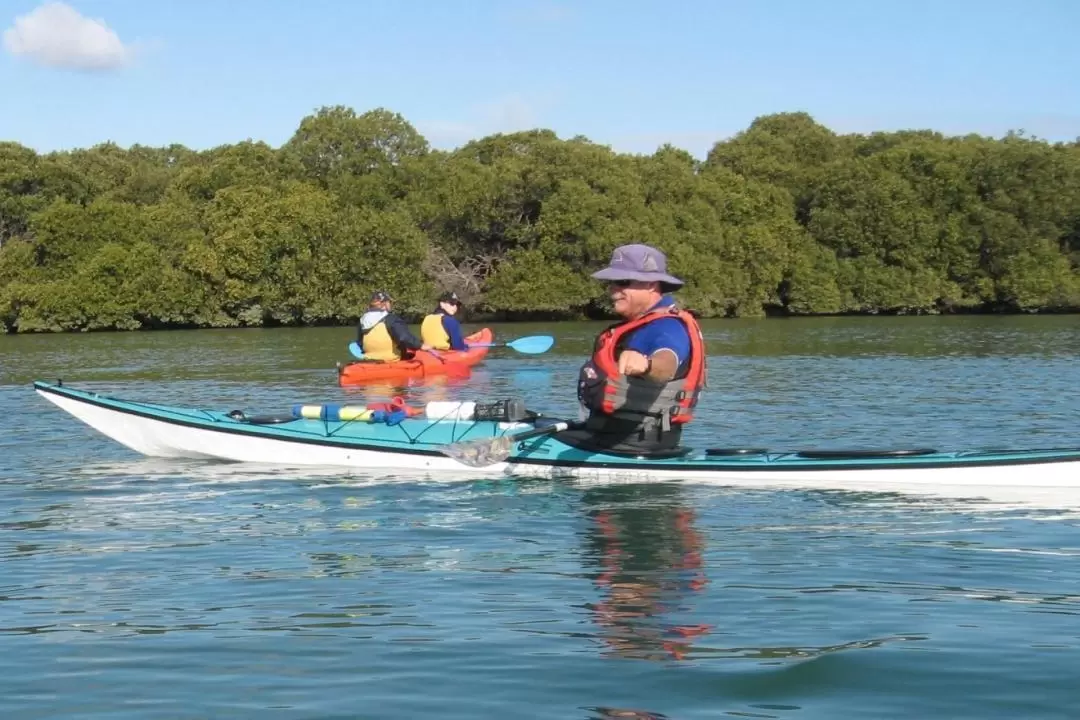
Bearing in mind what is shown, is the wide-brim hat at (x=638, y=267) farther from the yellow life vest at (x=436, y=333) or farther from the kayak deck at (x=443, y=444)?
the yellow life vest at (x=436, y=333)

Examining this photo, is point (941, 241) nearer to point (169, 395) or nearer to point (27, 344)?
point (27, 344)

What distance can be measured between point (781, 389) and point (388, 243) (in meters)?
33.8

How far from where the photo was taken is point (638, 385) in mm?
8281

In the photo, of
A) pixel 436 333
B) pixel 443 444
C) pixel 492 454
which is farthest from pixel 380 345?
pixel 492 454

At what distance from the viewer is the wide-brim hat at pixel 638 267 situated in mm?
7758

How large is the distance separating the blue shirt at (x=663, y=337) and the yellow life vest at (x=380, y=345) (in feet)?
35.6

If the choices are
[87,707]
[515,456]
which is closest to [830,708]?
[87,707]

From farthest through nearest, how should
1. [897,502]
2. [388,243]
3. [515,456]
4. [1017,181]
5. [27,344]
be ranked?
[1017,181]
[388,243]
[27,344]
[515,456]
[897,502]

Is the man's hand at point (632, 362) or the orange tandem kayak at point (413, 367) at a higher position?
the man's hand at point (632, 362)

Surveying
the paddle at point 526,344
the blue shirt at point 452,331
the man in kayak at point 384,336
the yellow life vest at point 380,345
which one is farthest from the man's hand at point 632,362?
the paddle at point 526,344

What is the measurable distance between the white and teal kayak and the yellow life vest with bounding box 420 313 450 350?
9230 millimetres

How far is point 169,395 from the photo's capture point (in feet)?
58.0

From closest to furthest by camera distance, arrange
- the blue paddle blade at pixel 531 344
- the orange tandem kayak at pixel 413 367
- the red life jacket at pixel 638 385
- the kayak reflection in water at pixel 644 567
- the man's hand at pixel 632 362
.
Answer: the kayak reflection in water at pixel 644 567 < the man's hand at pixel 632 362 < the red life jacket at pixel 638 385 < the orange tandem kayak at pixel 413 367 < the blue paddle blade at pixel 531 344

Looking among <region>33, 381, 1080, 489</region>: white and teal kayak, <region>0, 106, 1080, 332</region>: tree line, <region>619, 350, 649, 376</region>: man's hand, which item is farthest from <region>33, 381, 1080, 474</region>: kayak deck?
<region>0, 106, 1080, 332</region>: tree line
